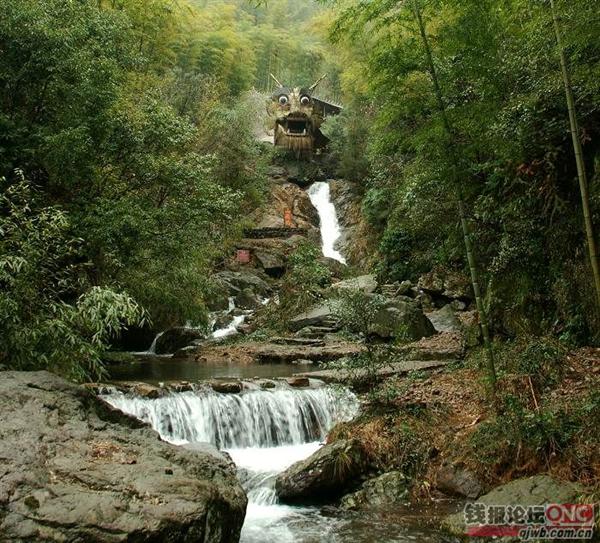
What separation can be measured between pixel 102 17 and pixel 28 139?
156 inches

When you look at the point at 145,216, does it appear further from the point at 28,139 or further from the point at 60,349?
the point at 60,349

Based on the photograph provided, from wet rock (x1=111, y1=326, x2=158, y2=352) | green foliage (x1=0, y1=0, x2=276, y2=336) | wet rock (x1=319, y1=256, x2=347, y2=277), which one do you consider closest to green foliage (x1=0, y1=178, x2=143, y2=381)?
green foliage (x1=0, y1=0, x2=276, y2=336)

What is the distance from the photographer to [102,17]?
38.8ft

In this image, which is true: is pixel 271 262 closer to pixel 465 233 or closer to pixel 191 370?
pixel 191 370

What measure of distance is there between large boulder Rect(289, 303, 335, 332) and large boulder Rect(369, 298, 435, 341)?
2.25 m

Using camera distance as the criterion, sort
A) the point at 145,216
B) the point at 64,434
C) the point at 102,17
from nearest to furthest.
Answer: the point at 64,434
the point at 145,216
the point at 102,17

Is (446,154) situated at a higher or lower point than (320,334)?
higher

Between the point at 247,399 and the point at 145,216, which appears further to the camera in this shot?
the point at 145,216

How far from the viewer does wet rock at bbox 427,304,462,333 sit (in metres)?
13.6

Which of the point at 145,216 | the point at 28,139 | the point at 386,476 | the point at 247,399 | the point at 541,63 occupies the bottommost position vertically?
the point at 386,476

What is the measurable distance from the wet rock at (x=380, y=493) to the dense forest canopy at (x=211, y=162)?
2.95 m

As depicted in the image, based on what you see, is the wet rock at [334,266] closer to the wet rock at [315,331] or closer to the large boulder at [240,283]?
the large boulder at [240,283]

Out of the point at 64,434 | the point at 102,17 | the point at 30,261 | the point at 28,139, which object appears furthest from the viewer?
the point at 102,17

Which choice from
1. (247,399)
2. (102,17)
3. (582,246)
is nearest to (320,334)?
(247,399)
